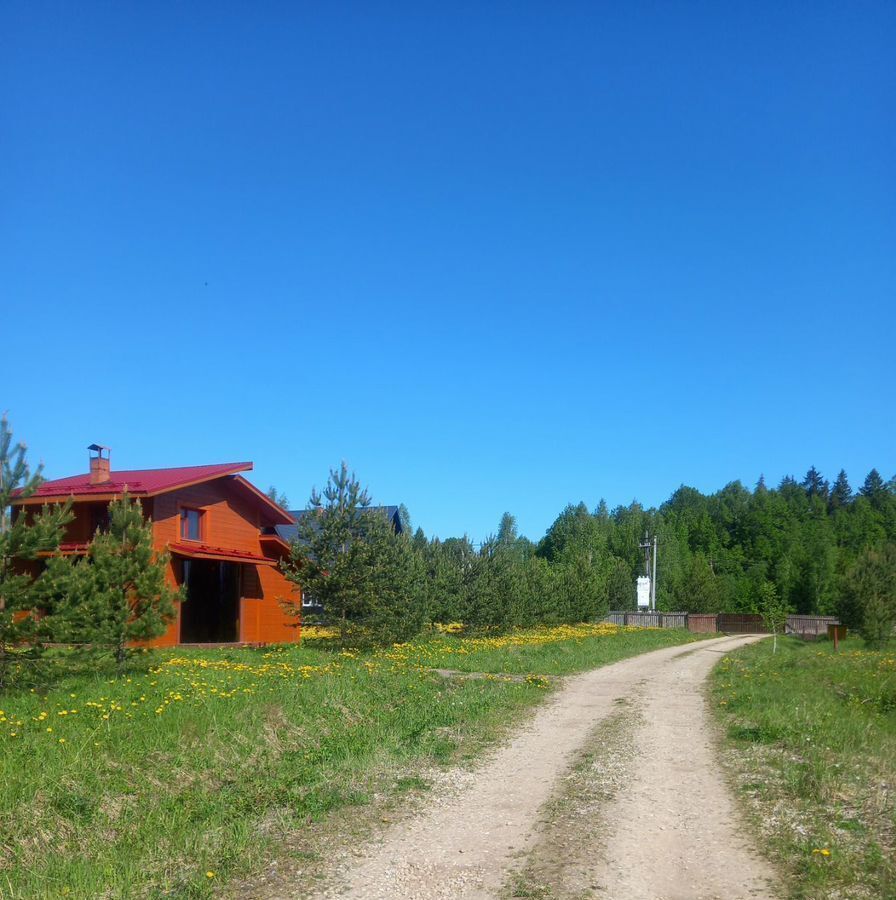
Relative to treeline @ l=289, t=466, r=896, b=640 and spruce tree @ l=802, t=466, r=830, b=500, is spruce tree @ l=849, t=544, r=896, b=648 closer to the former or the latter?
treeline @ l=289, t=466, r=896, b=640

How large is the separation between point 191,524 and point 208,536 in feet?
2.52

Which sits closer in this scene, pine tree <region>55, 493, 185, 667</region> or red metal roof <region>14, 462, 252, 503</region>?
pine tree <region>55, 493, 185, 667</region>

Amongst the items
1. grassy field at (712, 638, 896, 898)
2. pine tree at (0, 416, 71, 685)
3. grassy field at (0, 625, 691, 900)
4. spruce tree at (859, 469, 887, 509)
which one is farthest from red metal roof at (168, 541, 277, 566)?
spruce tree at (859, 469, 887, 509)

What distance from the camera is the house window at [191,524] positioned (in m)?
27.0

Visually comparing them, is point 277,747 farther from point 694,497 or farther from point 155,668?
point 694,497

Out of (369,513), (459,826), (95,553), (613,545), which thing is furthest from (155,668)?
(613,545)

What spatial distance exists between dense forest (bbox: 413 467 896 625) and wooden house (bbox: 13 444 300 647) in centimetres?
633

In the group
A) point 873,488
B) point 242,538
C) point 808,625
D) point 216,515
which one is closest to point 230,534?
point 242,538

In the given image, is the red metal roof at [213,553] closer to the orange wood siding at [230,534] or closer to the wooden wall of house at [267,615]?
the orange wood siding at [230,534]

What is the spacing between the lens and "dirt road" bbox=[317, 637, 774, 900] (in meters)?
5.67

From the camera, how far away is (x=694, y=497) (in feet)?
475

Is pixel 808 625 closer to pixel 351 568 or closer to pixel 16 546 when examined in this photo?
pixel 351 568

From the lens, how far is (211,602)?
99.1ft

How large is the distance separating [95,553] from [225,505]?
13.5m
